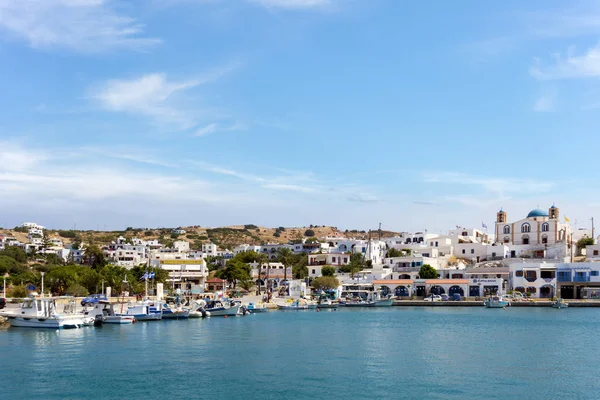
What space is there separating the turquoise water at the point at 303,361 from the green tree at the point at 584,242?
6270 cm

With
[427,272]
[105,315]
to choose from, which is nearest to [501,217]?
[427,272]

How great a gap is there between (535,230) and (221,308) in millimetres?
70824

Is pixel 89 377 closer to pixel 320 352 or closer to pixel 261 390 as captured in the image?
pixel 261 390

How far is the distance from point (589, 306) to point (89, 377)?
244ft

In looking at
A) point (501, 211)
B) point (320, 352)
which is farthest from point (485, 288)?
point (320, 352)

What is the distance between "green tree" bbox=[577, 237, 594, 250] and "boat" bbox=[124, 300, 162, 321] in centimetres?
8404

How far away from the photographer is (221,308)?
7294 cm

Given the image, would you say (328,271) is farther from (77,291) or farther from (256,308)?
(77,291)

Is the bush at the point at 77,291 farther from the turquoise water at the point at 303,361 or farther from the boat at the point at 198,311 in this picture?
the turquoise water at the point at 303,361

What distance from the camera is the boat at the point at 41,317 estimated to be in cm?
5312

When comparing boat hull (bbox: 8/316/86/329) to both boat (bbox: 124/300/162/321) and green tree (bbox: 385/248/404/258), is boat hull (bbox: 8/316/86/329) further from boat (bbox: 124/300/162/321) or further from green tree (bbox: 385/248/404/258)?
green tree (bbox: 385/248/404/258)

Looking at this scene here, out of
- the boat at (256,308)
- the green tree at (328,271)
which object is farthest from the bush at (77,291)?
the green tree at (328,271)

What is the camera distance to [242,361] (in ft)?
125

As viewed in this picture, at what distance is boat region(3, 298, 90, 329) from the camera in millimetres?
53125
